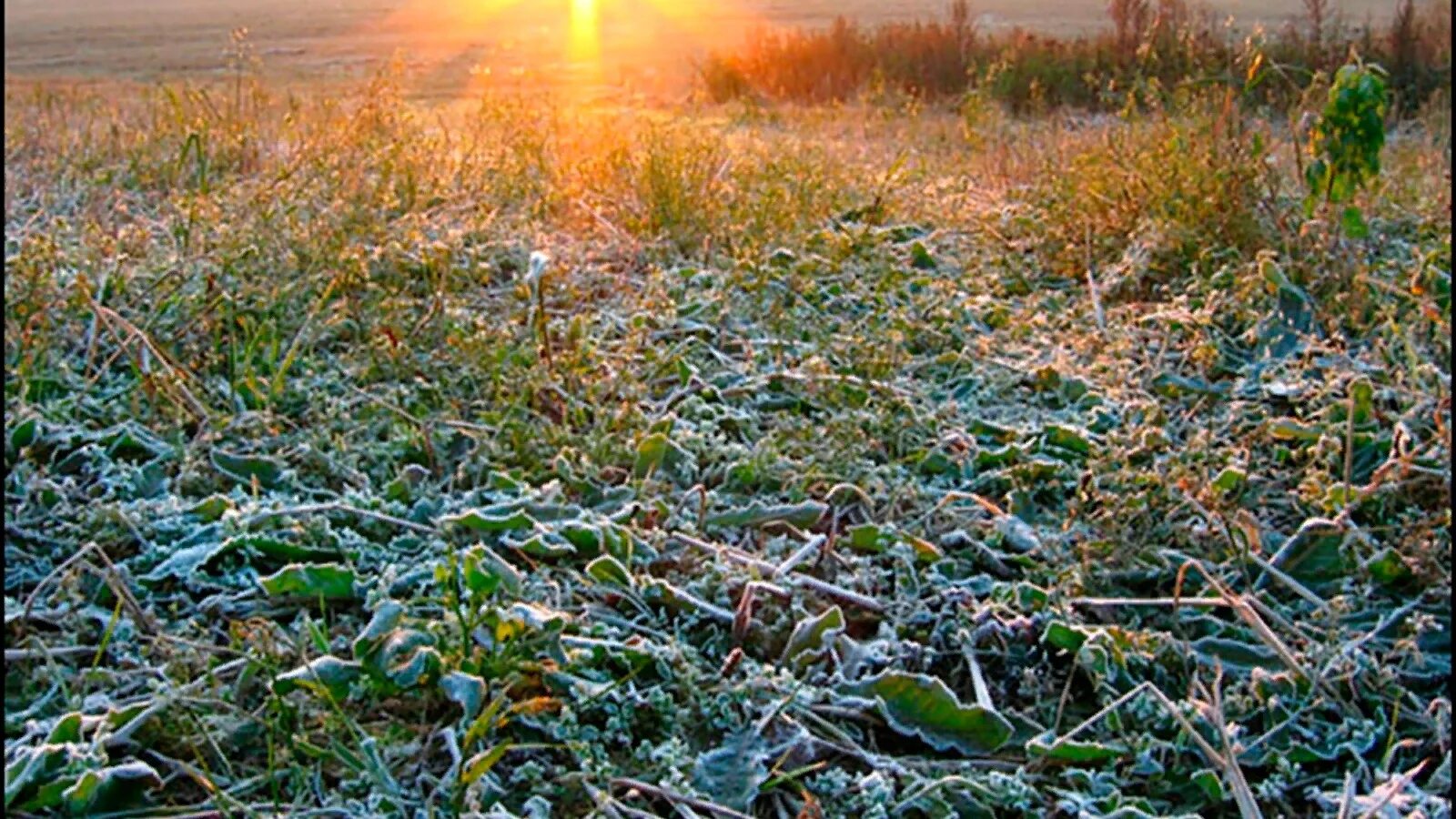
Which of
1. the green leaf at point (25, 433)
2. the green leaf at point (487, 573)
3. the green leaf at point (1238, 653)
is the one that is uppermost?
the green leaf at point (25, 433)

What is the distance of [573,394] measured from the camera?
7.54ft

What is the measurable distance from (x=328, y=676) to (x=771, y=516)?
0.77 meters

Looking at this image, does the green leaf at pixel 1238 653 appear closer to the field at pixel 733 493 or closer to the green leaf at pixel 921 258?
the field at pixel 733 493

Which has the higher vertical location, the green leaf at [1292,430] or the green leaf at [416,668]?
the green leaf at [1292,430]

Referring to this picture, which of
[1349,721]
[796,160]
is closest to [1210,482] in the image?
[1349,721]

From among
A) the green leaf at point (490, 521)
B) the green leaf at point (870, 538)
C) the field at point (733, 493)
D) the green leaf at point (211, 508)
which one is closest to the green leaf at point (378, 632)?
the field at point (733, 493)

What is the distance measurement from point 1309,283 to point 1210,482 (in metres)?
1.09

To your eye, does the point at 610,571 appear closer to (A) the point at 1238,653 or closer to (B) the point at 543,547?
(B) the point at 543,547

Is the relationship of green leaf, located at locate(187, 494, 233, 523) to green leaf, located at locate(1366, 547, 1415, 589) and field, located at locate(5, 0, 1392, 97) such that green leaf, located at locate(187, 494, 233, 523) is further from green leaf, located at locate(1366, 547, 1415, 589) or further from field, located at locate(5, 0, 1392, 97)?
field, located at locate(5, 0, 1392, 97)

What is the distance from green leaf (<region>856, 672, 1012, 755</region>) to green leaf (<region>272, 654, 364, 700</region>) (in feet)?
2.19

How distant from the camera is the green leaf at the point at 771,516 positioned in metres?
1.91

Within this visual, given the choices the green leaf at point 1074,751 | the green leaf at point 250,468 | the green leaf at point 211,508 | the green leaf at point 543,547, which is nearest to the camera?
the green leaf at point 1074,751

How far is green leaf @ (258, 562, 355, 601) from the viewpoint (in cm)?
160

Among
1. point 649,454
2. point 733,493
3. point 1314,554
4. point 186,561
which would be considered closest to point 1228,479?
point 1314,554
